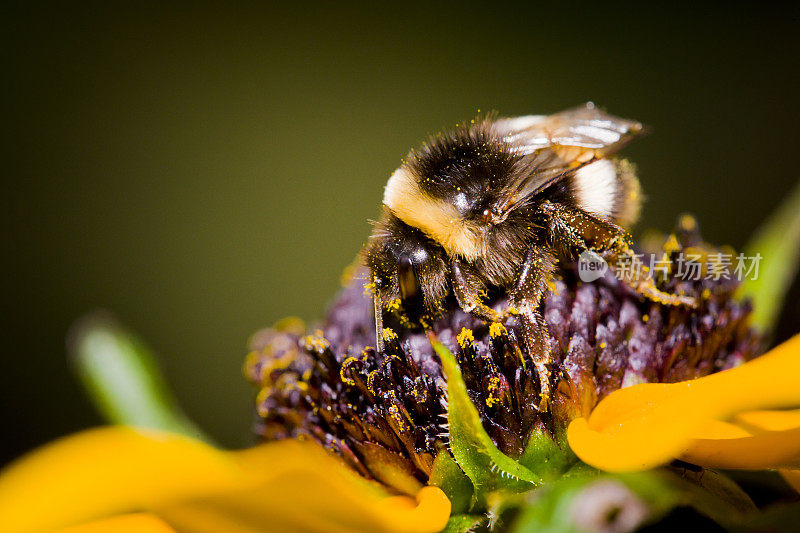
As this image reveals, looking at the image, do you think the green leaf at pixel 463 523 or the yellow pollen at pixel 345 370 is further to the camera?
the yellow pollen at pixel 345 370

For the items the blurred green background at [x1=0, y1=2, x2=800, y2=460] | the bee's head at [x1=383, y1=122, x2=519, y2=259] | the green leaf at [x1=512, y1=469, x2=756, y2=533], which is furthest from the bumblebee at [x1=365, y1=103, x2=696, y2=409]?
the blurred green background at [x1=0, y1=2, x2=800, y2=460]

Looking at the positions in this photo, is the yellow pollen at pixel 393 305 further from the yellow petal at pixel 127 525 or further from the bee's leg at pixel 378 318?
the yellow petal at pixel 127 525

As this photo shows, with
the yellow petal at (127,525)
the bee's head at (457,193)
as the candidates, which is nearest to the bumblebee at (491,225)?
the bee's head at (457,193)

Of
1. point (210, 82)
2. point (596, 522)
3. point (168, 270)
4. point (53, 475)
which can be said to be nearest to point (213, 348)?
point (168, 270)

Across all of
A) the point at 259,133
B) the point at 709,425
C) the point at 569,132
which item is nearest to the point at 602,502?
the point at 709,425

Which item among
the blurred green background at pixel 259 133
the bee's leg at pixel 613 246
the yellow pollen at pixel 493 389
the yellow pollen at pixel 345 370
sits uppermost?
the blurred green background at pixel 259 133

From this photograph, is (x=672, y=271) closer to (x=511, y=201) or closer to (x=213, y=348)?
(x=511, y=201)

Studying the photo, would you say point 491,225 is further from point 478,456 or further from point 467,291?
point 478,456
